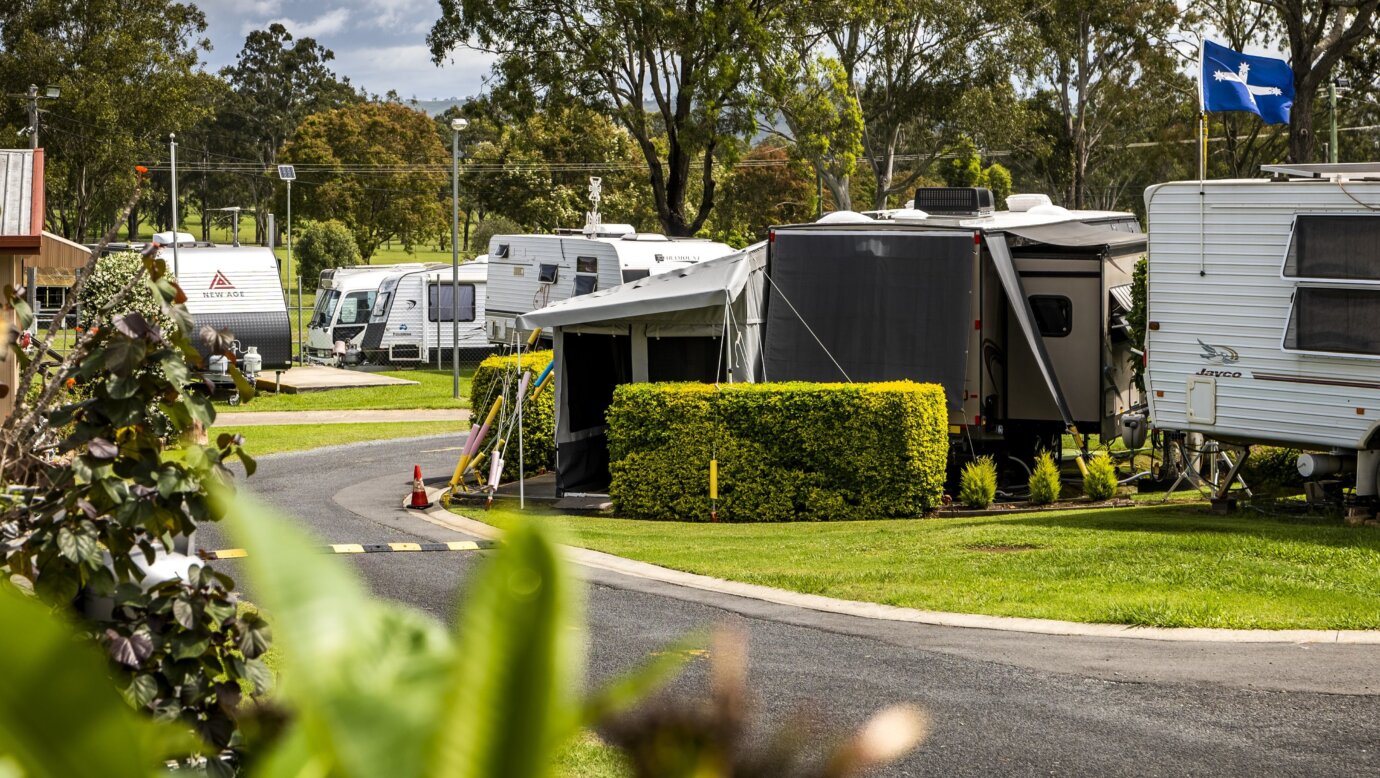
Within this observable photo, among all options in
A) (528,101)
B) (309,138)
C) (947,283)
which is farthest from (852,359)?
(309,138)

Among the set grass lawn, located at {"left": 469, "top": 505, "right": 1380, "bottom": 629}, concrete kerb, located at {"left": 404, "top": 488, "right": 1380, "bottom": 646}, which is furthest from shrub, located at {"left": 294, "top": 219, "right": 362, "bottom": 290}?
concrete kerb, located at {"left": 404, "top": 488, "right": 1380, "bottom": 646}

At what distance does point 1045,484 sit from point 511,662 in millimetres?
14237

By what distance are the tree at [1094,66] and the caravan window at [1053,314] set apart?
2697 centimetres

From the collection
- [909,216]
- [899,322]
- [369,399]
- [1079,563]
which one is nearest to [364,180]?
[369,399]

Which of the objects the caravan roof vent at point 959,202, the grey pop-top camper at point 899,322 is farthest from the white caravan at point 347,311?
the caravan roof vent at point 959,202

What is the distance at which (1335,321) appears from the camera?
12.1 meters

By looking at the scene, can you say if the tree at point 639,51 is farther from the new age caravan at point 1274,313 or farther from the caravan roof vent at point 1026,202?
the new age caravan at point 1274,313

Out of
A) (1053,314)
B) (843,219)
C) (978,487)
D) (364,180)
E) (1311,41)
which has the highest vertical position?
(364,180)

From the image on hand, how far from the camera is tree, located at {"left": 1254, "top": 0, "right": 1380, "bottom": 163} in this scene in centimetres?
2639

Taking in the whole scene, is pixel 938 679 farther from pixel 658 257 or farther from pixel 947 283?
pixel 658 257

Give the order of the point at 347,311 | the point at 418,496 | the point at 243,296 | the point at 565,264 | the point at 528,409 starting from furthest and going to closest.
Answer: the point at 347,311 → the point at 243,296 → the point at 565,264 → the point at 528,409 → the point at 418,496

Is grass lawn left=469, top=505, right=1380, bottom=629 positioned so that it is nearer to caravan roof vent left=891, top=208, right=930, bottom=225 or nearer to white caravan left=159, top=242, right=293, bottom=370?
caravan roof vent left=891, top=208, right=930, bottom=225

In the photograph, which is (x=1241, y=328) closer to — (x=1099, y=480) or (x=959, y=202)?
(x=1099, y=480)

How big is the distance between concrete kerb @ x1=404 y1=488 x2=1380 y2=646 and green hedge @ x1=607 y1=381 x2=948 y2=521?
9.27 ft
